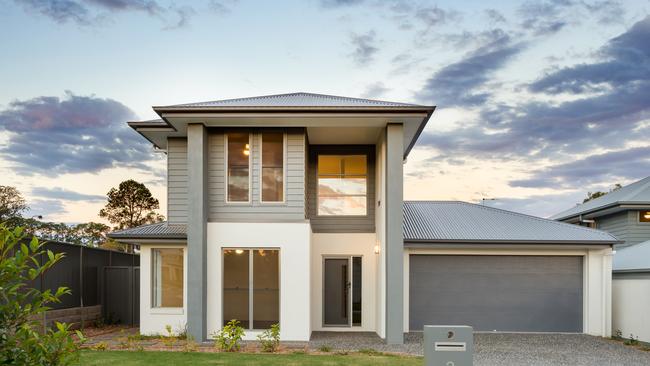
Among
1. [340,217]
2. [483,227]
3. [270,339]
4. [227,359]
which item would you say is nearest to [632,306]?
[483,227]

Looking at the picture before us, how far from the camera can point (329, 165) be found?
16234mm

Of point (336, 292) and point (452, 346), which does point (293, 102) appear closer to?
point (336, 292)

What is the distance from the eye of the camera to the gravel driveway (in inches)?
454

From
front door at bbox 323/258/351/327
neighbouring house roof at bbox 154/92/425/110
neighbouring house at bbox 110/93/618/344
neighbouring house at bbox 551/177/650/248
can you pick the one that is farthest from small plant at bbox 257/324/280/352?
neighbouring house at bbox 551/177/650/248

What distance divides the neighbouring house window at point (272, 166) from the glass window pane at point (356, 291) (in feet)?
10.9

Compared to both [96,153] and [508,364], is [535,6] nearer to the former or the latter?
[508,364]

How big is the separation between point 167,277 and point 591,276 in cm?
1161

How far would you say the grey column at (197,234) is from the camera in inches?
521

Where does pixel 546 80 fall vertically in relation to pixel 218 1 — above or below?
below

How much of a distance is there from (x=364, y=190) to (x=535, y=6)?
6.89 meters

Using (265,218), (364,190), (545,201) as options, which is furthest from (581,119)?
(265,218)

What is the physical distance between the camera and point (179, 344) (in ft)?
42.8

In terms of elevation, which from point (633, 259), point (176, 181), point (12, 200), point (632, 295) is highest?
point (176, 181)

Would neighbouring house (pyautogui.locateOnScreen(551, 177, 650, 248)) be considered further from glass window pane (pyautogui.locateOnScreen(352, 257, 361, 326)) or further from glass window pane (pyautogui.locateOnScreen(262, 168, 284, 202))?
glass window pane (pyautogui.locateOnScreen(262, 168, 284, 202))
